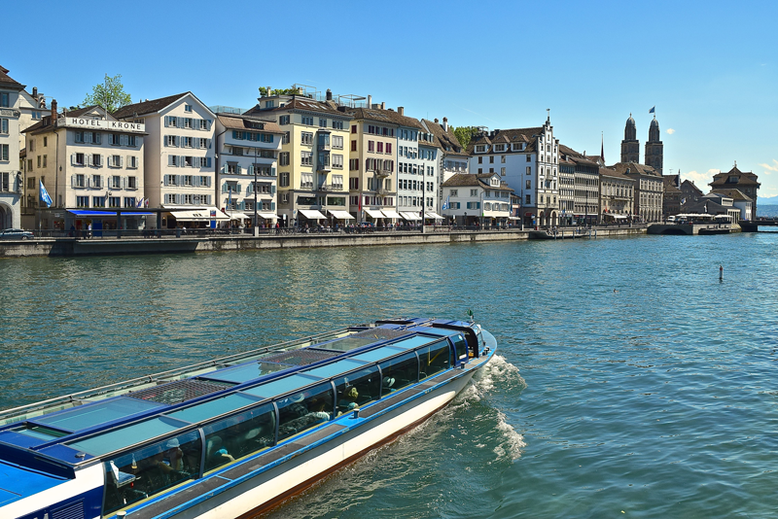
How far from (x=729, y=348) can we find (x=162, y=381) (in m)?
20.0

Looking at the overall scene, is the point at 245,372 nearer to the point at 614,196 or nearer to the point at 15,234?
the point at 15,234

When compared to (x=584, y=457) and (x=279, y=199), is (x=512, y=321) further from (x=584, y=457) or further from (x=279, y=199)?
(x=279, y=199)

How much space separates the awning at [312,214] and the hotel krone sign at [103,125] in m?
→ 21.4

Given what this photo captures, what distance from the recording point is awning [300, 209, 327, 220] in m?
84.1

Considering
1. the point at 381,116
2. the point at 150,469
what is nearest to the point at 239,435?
the point at 150,469

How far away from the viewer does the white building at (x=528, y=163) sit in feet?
424

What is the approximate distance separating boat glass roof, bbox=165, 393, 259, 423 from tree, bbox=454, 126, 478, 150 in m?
132

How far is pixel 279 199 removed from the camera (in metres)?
85.3

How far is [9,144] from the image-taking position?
58469 millimetres

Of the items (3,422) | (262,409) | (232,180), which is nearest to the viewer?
(3,422)

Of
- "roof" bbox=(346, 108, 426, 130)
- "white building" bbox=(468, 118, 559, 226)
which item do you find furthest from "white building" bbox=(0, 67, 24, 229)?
"white building" bbox=(468, 118, 559, 226)

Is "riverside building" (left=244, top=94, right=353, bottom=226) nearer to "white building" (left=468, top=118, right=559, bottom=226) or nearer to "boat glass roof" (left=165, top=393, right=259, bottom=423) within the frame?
"white building" (left=468, top=118, right=559, bottom=226)

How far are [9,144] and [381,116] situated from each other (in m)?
50.3

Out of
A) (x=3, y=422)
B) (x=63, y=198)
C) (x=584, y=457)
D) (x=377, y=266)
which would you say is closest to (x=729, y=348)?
(x=584, y=457)
